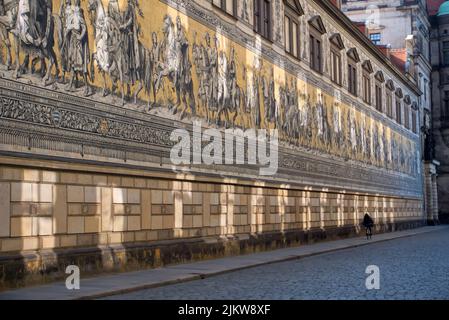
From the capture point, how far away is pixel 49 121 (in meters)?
13.8

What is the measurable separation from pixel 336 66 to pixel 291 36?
732 centimetres

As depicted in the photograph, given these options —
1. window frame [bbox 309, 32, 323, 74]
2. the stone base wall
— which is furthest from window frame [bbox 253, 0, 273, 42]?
window frame [bbox 309, 32, 323, 74]

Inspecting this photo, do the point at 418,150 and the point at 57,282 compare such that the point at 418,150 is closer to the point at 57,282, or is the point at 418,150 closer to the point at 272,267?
the point at 272,267

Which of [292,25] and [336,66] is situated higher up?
[292,25]

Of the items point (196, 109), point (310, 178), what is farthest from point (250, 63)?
point (310, 178)

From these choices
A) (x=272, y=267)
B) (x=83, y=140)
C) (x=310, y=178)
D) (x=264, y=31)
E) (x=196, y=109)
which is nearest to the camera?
(x=83, y=140)

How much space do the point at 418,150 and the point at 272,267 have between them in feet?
138

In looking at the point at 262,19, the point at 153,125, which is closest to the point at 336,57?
the point at 262,19

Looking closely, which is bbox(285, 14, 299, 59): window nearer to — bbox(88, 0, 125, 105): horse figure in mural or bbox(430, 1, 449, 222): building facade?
bbox(88, 0, 125, 105): horse figure in mural

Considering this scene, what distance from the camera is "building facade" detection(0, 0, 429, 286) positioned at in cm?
1341

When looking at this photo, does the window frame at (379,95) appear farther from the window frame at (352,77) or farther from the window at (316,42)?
the window at (316,42)

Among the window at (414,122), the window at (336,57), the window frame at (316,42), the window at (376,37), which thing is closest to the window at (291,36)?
the window frame at (316,42)

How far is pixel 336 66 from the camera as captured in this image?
117 ft

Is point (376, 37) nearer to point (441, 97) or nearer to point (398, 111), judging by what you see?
point (398, 111)
